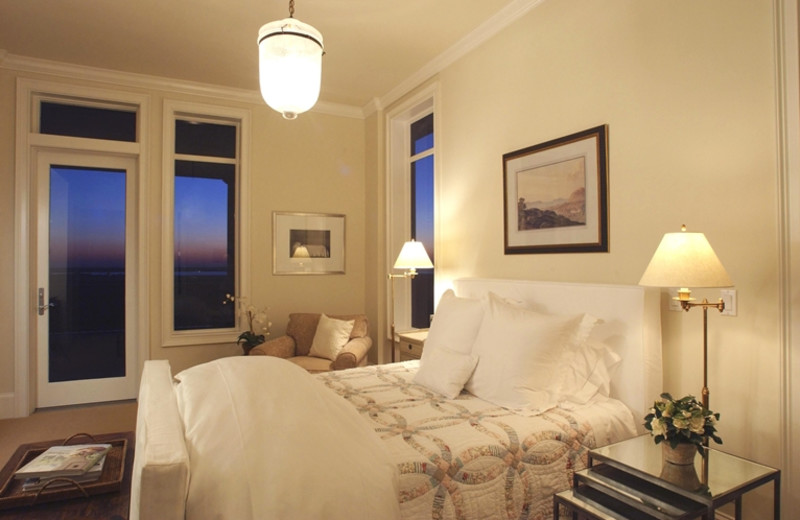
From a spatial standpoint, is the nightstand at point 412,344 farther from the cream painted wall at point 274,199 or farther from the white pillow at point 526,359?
the cream painted wall at point 274,199

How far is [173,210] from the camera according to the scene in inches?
182

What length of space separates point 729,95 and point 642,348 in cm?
118

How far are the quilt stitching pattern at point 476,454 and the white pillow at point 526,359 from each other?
0.27 feet

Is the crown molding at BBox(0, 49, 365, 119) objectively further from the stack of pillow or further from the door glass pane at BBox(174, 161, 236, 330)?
the stack of pillow

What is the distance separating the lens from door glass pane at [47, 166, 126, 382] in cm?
436

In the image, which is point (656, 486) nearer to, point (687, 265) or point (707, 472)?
point (707, 472)

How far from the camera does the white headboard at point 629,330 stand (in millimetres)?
2250

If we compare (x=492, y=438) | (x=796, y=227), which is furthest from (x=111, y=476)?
(x=796, y=227)

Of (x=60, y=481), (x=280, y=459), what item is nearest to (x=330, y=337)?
(x=60, y=481)

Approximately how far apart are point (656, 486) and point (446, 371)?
41.1 inches

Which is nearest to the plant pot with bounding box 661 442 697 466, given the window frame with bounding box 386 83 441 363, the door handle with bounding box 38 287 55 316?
the window frame with bounding box 386 83 441 363

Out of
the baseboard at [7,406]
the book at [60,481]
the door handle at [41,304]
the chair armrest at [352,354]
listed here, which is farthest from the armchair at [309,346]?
the book at [60,481]

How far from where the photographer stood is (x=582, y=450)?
200cm

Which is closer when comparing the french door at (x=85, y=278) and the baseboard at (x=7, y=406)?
the baseboard at (x=7, y=406)
